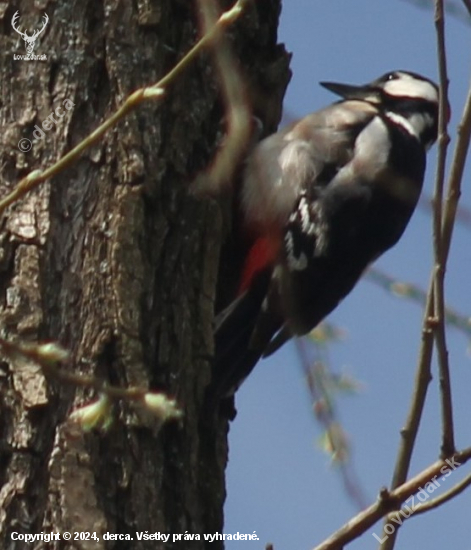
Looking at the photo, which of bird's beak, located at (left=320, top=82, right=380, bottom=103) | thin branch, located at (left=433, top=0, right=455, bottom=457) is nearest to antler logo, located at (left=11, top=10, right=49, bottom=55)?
thin branch, located at (left=433, top=0, right=455, bottom=457)

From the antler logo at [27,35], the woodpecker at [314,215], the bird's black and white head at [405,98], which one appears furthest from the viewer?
the bird's black and white head at [405,98]

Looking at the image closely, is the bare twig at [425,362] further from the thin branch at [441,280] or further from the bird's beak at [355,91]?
the bird's beak at [355,91]

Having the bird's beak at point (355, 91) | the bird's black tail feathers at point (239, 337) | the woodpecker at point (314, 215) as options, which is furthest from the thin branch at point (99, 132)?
the bird's beak at point (355, 91)

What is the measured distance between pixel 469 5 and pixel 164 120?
714 millimetres

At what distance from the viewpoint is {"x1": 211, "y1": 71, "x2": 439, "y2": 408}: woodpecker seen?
9.23 ft

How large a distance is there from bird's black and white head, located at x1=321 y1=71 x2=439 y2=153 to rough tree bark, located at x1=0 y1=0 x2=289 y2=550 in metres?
1.41

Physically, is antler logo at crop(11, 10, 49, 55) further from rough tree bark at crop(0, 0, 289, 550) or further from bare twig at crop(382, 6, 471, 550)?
bare twig at crop(382, 6, 471, 550)

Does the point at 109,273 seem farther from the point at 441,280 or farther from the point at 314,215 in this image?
the point at 314,215

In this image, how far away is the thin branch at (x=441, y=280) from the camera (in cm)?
168

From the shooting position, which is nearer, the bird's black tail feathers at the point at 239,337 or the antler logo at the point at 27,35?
the antler logo at the point at 27,35

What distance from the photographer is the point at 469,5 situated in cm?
174

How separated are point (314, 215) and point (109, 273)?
113 cm

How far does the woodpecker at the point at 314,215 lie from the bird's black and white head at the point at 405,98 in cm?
21

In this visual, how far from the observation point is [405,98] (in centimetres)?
369
